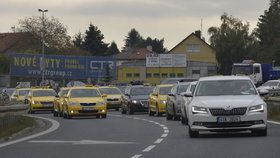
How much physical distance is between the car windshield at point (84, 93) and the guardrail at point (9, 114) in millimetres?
8561

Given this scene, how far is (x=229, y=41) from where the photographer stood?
129250 millimetres

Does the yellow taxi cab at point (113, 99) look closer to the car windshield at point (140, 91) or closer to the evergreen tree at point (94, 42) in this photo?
the car windshield at point (140, 91)

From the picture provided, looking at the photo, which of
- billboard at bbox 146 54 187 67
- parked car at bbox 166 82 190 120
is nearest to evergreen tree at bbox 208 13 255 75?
billboard at bbox 146 54 187 67

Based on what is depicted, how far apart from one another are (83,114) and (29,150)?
19876 millimetres

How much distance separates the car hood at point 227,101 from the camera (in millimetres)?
19578

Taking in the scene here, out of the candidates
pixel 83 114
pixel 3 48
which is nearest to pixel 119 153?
pixel 83 114

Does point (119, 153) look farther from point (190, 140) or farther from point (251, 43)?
point (251, 43)

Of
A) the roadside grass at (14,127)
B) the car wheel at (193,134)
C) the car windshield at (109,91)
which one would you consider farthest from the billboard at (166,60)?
Answer: the car wheel at (193,134)

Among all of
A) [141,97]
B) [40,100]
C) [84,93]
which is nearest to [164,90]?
[84,93]

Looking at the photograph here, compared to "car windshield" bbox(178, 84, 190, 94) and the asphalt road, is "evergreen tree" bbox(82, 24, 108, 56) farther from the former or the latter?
the asphalt road

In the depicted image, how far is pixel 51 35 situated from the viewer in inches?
4990

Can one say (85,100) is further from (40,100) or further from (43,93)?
(43,93)

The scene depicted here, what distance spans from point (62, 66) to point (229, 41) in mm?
38840

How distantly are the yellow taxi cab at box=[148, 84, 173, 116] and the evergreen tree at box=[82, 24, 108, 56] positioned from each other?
12320 cm
